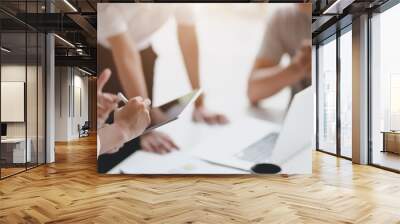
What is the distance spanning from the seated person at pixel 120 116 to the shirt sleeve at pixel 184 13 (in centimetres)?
145

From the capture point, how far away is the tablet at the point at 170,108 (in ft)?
20.5

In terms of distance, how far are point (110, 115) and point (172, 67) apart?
1.29 meters

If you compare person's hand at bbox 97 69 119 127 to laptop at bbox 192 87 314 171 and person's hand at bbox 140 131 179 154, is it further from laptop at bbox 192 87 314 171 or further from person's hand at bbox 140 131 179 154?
laptop at bbox 192 87 314 171

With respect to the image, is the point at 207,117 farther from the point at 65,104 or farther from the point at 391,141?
the point at 65,104

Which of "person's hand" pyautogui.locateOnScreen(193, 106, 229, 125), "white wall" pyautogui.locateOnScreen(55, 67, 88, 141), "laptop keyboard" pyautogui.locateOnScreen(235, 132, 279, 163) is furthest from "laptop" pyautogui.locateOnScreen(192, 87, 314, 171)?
"white wall" pyautogui.locateOnScreen(55, 67, 88, 141)

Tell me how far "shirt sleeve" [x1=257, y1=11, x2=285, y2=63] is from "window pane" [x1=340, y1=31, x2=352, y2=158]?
3071 mm

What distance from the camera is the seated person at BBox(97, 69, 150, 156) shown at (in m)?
6.23

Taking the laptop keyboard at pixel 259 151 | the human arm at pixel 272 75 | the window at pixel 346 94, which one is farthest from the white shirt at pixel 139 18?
the window at pixel 346 94

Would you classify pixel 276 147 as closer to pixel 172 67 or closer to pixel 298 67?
pixel 298 67

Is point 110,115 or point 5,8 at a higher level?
point 5,8

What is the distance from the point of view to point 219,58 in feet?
20.6

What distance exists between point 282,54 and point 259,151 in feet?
5.40

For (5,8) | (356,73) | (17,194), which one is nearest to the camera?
(17,194)

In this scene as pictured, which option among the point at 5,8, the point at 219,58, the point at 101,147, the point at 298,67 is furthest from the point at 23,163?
the point at 298,67
